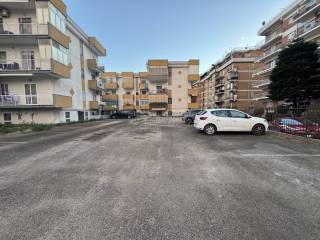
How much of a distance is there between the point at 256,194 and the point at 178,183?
1.55 meters

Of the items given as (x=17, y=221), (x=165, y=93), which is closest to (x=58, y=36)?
(x=17, y=221)

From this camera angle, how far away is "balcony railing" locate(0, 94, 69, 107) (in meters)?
16.4

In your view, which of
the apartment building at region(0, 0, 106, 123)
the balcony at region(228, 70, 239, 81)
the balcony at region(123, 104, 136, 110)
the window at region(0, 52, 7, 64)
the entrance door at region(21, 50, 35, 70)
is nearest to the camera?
the apartment building at region(0, 0, 106, 123)

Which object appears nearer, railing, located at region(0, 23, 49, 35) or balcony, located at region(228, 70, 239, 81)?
railing, located at region(0, 23, 49, 35)

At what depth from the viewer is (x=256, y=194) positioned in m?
3.13

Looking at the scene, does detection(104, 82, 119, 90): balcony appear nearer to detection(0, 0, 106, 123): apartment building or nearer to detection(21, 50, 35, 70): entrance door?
detection(0, 0, 106, 123): apartment building

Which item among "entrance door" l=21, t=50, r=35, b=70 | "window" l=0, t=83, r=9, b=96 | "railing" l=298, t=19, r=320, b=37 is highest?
"railing" l=298, t=19, r=320, b=37

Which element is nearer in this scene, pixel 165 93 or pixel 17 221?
pixel 17 221

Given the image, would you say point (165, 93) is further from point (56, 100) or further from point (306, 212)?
point (306, 212)

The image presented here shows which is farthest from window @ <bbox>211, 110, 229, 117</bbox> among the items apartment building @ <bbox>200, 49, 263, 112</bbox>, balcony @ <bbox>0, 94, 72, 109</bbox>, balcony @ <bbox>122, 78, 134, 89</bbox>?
balcony @ <bbox>122, 78, 134, 89</bbox>

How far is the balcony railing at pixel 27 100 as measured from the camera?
16.4 m

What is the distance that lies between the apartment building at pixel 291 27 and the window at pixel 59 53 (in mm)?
Answer: 29101

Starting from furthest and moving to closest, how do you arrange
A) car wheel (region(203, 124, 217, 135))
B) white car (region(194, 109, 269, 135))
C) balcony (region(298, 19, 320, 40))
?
1. balcony (region(298, 19, 320, 40))
2. car wheel (region(203, 124, 217, 135))
3. white car (region(194, 109, 269, 135))

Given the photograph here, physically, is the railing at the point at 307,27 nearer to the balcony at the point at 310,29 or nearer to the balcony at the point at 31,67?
the balcony at the point at 310,29
